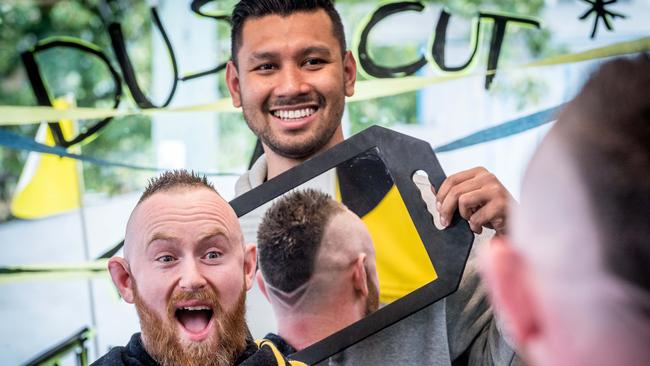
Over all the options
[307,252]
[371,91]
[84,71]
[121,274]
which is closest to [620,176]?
[121,274]

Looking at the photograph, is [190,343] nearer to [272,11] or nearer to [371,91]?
[272,11]

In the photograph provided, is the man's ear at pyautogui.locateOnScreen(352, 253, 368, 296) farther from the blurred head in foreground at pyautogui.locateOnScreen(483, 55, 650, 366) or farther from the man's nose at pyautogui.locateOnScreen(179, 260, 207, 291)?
the blurred head in foreground at pyautogui.locateOnScreen(483, 55, 650, 366)

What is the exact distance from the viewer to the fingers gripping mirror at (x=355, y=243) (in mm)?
1610

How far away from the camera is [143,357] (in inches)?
53.4

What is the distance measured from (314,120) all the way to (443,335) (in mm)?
512

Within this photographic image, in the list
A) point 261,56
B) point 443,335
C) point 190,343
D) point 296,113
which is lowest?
point 443,335

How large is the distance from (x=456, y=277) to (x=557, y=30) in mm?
823

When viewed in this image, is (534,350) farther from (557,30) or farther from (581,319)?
(557,30)

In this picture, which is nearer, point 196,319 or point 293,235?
point 196,319

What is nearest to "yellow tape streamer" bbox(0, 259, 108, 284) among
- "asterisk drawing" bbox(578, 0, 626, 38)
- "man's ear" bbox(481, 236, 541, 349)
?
"asterisk drawing" bbox(578, 0, 626, 38)

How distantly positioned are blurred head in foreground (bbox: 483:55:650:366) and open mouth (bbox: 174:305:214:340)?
32.7 inches

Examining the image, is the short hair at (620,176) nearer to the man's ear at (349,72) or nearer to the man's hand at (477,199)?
the man's hand at (477,199)

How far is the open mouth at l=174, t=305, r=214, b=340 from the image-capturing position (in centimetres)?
136

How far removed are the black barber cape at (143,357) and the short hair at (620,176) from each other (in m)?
0.87
